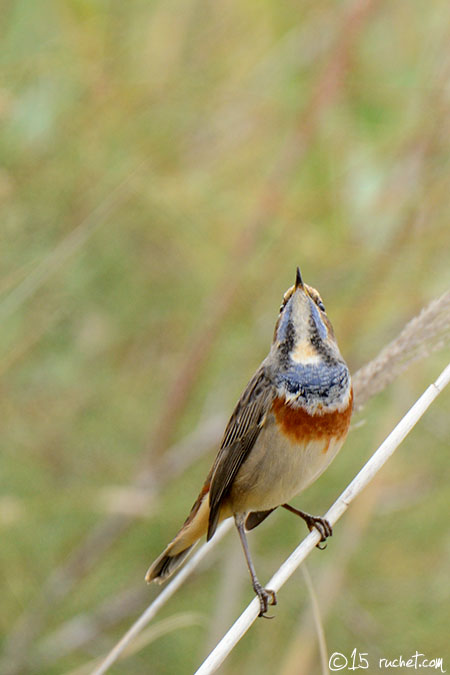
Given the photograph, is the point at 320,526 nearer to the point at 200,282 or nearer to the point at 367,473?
the point at 367,473

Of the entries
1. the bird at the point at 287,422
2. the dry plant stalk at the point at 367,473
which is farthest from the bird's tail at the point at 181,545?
the dry plant stalk at the point at 367,473

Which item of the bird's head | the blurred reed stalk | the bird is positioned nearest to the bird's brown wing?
the bird

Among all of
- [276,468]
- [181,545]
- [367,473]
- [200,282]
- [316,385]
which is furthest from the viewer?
[200,282]

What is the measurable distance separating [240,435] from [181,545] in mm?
400

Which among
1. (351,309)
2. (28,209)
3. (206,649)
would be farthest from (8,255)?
(206,649)

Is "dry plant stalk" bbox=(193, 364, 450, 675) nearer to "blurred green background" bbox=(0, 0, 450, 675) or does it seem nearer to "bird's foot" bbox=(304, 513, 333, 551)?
"bird's foot" bbox=(304, 513, 333, 551)

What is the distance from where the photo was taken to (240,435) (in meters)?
2.63

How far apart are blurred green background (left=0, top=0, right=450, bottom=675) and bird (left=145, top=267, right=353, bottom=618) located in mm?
786

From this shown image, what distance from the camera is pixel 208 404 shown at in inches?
161

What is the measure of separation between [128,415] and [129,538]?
0.55m

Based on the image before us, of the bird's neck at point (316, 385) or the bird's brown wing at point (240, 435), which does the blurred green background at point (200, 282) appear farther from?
the bird's neck at point (316, 385)

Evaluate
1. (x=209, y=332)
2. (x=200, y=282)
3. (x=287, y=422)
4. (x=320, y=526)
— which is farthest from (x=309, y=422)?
(x=200, y=282)

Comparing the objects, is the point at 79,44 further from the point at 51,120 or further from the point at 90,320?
the point at 90,320

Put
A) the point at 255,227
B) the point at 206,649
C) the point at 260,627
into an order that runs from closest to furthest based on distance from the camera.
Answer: the point at 206,649
the point at 255,227
the point at 260,627
